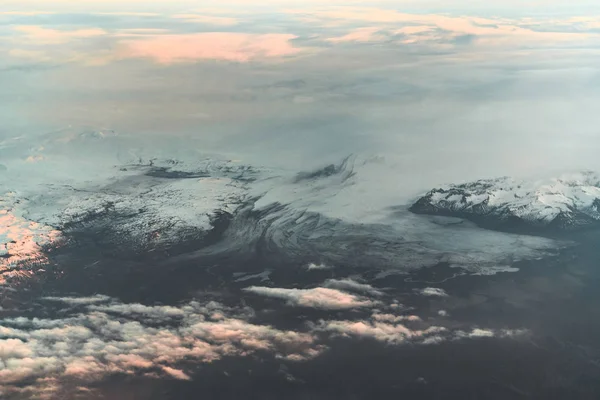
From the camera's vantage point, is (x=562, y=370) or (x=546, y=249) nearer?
(x=562, y=370)

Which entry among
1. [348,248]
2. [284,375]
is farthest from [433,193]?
[284,375]

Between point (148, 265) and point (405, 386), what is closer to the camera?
point (405, 386)

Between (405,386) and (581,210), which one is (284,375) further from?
(581,210)

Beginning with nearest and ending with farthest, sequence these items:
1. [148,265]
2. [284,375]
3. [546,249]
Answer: [284,375] < [148,265] < [546,249]

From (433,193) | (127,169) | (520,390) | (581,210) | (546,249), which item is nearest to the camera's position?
(520,390)

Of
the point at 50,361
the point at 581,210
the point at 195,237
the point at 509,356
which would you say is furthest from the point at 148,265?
the point at 581,210

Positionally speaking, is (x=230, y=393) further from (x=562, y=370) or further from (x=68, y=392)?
(x=562, y=370)
